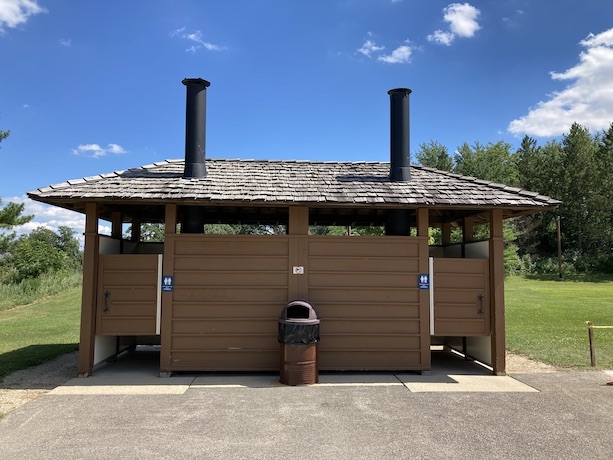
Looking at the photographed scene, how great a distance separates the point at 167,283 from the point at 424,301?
4.39m

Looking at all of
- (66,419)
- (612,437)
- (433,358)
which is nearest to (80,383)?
(66,419)

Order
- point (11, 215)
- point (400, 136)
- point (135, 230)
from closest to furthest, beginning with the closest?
point (400, 136)
point (135, 230)
point (11, 215)

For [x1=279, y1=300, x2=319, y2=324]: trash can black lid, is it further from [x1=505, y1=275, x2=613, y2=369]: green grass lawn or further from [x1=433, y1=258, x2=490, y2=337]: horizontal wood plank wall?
[x1=505, y1=275, x2=613, y2=369]: green grass lawn

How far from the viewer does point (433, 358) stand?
9.30m

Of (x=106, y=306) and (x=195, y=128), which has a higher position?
(x=195, y=128)

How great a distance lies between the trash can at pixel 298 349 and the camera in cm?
689

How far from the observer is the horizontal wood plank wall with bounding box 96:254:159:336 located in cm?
759

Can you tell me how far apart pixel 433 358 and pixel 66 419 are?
6.76 metres

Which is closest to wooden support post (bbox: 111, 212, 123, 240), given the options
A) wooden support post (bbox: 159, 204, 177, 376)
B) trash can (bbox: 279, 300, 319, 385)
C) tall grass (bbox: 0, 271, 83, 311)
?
wooden support post (bbox: 159, 204, 177, 376)

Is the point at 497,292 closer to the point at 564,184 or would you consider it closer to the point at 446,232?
the point at 446,232

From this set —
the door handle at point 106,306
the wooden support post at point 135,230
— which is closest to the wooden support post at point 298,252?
the door handle at point 106,306

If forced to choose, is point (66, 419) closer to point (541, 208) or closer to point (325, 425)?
point (325, 425)

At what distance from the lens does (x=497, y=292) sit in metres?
7.82

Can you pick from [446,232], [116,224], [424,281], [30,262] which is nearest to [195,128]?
[116,224]
